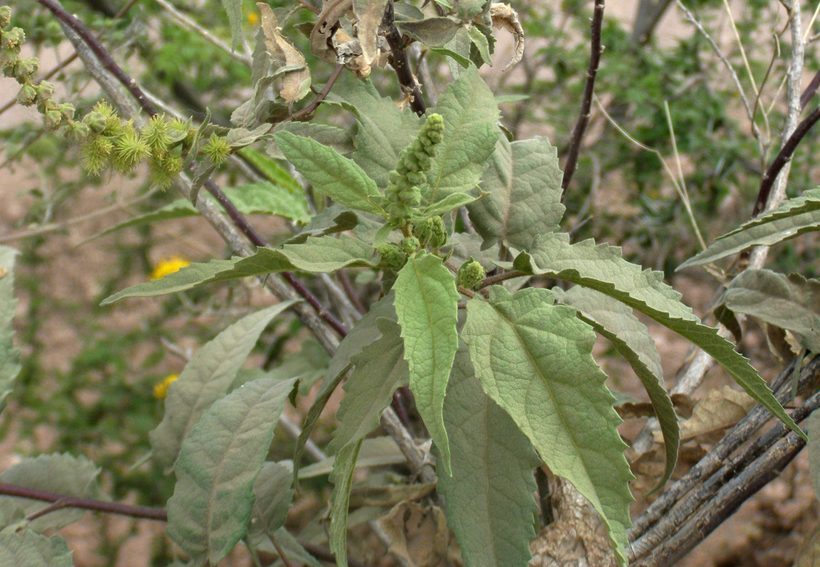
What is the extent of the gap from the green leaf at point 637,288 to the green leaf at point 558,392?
4 centimetres

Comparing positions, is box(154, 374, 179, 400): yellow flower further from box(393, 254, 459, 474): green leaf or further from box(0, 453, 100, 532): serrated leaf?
box(393, 254, 459, 474): green leaf

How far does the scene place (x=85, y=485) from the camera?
3.71 feet

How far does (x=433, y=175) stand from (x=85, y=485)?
25.2 inches

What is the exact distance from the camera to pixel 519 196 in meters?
0.88

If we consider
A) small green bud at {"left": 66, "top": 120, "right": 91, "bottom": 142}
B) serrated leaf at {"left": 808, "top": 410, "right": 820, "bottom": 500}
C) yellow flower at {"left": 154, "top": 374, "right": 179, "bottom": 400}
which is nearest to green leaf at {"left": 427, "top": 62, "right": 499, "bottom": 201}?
small green bud at {"left": 66, "top": 120, "right": 91, "bottom": 142}

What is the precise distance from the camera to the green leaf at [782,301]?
2.97 feet

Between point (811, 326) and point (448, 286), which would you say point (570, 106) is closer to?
point (811, 326)

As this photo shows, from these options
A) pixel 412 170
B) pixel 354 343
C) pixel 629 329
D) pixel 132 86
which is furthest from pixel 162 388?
pixel 412 170

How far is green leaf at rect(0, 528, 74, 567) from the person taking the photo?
95 cm

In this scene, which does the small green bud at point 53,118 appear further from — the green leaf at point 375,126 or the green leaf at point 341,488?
the green leaf at point 341,488

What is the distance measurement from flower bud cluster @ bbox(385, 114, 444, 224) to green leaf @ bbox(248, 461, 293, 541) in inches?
18.1

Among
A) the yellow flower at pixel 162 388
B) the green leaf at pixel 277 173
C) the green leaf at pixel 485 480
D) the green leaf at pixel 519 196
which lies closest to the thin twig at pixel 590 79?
the green leaf at pixel 519 196

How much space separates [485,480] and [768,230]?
0.36 m

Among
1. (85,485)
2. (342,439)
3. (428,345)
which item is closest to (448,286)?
(428,345)
